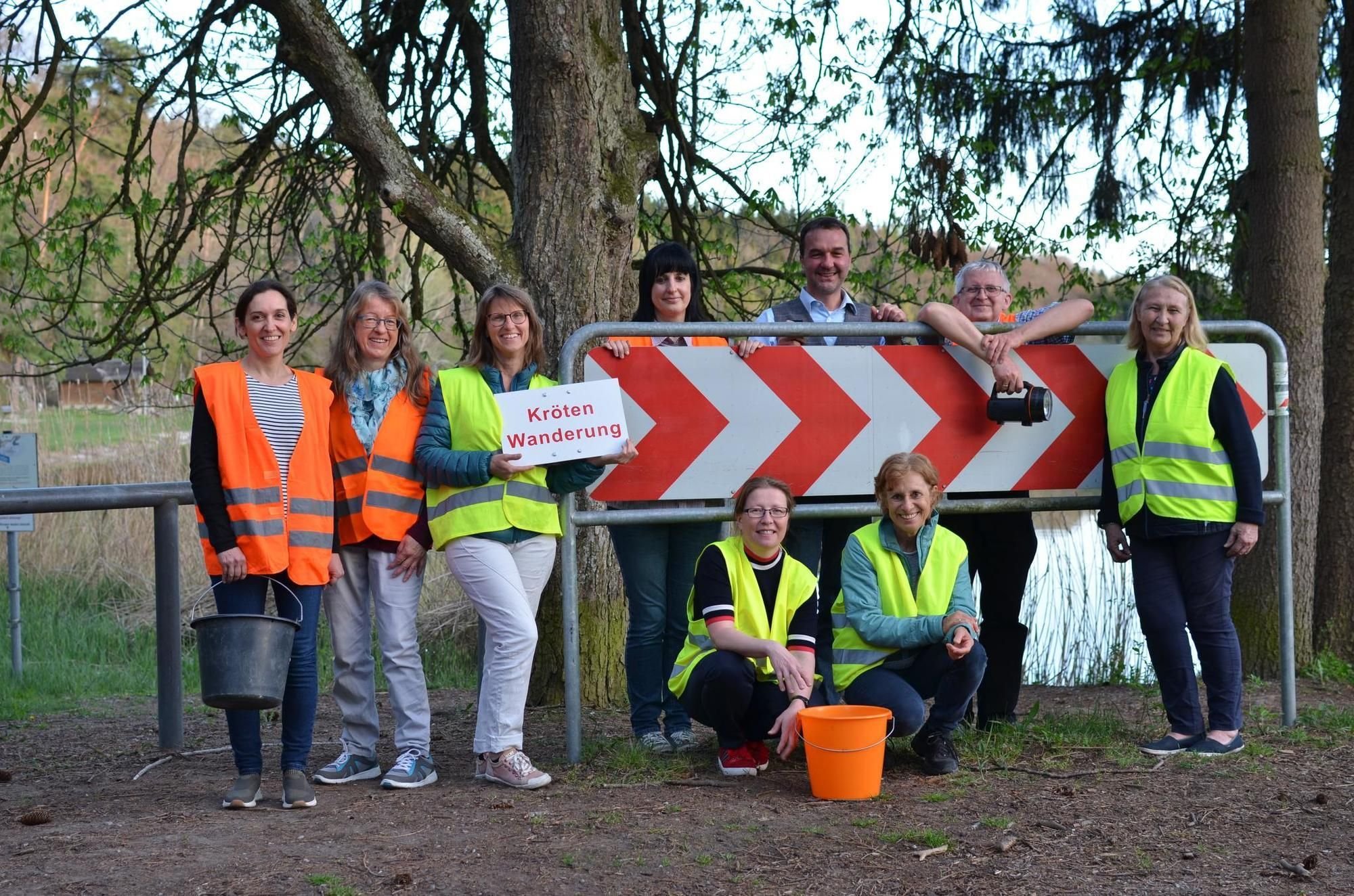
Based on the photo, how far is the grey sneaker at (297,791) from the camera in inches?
182

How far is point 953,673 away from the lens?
4.89 m

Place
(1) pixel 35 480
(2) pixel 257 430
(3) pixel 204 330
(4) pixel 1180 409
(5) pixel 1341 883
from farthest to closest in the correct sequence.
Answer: (3) pixel 204 330 < (1) pixel 35 480 < (4) pixel 1180 409 < (2) pixel 257 430 < (5) pixel 1341 883

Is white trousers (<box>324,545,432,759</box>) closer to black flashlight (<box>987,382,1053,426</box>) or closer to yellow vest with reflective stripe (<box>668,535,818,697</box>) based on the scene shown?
yellow vest with reflective stripe (<box>668,535,818,697</box>)

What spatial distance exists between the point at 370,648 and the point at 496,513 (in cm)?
69

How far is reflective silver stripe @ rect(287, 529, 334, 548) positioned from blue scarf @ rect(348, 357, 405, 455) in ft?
1.26

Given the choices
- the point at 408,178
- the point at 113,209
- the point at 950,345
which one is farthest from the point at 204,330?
the point at 950,345

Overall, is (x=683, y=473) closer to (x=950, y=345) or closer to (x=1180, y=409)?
(x=950, y=345)

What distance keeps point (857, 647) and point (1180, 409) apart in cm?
156

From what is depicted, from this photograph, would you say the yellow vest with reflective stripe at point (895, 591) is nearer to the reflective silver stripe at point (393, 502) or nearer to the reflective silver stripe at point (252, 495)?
the reflective silver stripe at point (393, 502)

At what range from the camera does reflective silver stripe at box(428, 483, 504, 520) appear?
4.89 m

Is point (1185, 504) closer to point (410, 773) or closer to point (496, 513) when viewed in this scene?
point (496, 513)

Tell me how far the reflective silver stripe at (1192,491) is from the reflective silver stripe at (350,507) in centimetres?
300

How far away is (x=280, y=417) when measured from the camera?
15.4 feet

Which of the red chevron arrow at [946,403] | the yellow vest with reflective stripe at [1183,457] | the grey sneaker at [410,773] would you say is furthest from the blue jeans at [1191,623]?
the grey sneaker at [410,773]
